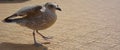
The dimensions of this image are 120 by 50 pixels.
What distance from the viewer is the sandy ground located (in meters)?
5.73

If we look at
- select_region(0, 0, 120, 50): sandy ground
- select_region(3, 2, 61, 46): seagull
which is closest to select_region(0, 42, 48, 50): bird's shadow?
select_region(0, 0, 120, 50): sandy ground

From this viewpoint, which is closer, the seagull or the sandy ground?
the seagull

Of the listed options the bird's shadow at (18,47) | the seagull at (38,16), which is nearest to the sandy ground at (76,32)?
the bird's shadow at (18,47)

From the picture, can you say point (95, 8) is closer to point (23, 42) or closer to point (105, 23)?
point (105, 23)

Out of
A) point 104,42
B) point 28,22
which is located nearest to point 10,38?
point 28,22

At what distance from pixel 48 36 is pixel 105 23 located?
6.03 ft

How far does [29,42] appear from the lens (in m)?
5.96

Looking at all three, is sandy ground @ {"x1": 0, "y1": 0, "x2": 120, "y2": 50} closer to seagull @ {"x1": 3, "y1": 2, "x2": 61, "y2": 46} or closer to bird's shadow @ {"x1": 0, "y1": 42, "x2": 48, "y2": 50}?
bird's shadow @ {"x1": 0, "y1": 42, "x2": 48, "y2": 50}

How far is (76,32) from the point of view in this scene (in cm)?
659

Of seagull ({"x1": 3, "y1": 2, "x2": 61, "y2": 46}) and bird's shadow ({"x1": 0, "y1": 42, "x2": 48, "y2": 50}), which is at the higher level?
seagull ({"x1": 3, "y1": 2, "x2": 61, "y2": 46})

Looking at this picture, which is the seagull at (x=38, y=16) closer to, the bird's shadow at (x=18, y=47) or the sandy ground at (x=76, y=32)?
the bird's shadow at (x=18, y=47)

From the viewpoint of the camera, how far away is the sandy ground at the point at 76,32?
225 inches

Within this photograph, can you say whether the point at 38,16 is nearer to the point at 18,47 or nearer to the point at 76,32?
the point at 18,47

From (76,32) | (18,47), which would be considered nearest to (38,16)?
(18,47)
